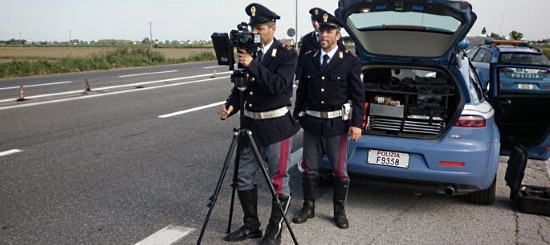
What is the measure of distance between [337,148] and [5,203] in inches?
124

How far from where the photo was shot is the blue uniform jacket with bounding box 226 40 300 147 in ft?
10.7

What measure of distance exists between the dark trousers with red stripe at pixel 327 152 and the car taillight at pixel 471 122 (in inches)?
41.3

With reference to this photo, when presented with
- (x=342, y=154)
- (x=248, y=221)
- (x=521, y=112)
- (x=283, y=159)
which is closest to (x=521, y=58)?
(x=521, y=112)

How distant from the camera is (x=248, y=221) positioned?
11.9 feet

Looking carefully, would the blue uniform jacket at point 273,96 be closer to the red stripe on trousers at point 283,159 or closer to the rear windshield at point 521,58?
the red stripe on trousers at point 283,159

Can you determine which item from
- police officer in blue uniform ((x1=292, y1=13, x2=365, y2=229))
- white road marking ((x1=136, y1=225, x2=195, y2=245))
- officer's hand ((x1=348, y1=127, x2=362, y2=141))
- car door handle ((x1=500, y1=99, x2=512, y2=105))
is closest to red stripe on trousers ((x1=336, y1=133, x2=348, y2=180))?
police officer in blue uniform ((x1=292, y1=13, x2=365, y2=229))

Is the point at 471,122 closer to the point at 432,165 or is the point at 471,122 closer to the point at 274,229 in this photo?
the point at 432,165

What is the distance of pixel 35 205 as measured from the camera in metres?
4.22

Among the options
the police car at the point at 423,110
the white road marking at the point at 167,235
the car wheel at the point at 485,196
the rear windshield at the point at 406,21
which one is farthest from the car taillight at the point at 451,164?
the white road marking at the point at 167,235

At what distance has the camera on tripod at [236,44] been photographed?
2.86 meters

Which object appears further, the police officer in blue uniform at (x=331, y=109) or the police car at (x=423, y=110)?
the police car at (x=423, y=110)

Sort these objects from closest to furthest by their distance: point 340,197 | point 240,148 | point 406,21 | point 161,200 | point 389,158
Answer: point 240,148, point 340,197, point 389,158, point 406,21, point 161,200

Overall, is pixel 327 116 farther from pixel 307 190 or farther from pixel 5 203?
pixel 5 203

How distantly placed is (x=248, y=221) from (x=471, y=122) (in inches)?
83.5
